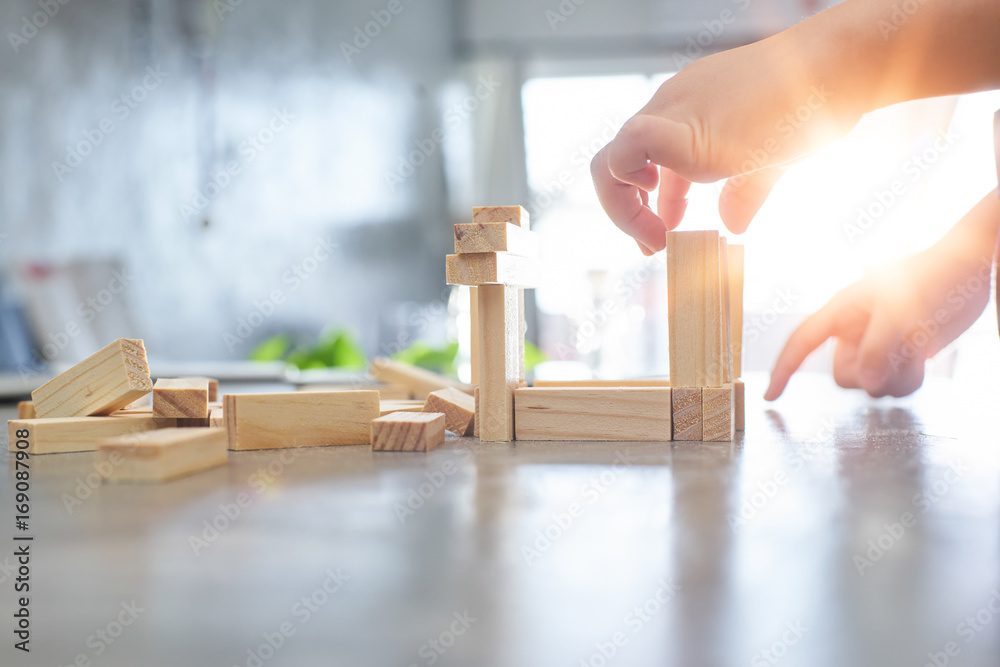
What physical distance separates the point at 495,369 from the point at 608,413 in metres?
0.12

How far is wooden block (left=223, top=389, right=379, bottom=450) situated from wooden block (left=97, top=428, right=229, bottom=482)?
107 millimetres

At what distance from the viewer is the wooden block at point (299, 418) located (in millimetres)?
665

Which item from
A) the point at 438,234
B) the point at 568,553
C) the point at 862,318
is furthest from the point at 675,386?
the point at 438,234

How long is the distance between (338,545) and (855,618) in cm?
23

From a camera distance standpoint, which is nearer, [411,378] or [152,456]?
[152,456]

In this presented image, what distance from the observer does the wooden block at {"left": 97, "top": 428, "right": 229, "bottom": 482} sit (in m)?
0.51

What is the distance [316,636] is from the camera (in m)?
0.28

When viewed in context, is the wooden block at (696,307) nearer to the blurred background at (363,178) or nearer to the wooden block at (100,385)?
the wooden block at (100,385)

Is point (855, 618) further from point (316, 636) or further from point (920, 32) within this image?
point (920, 32)

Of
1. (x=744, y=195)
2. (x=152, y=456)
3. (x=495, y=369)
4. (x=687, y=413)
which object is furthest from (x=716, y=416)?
(x=152, y=456)

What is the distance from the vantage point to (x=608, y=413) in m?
0.69

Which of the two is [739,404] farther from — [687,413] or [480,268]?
[480,268]

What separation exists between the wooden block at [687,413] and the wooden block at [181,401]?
43 centimetres

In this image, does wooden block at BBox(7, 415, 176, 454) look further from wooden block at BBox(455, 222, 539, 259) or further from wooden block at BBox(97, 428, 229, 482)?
wooden block at BBox(455, 222, 539, 259)
